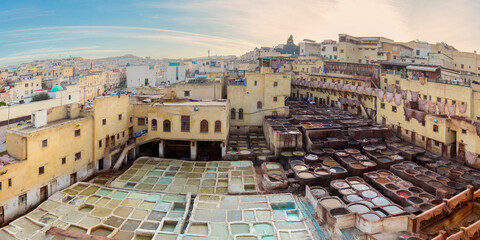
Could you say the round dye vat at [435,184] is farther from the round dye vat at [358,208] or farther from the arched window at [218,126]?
the arched window at [218,126]

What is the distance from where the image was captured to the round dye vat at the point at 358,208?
19203 mm

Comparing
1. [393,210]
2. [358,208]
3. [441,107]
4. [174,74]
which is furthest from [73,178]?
[174,74]

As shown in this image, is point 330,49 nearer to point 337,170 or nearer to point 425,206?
point 337,170

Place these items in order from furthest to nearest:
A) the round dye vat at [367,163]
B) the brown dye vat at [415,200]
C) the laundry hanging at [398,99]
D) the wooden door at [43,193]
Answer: the laundry hanging at [398,99] → the round dye vat at [367,163] → the wooden door at [43,193] → the brown dye vat at [415,200]

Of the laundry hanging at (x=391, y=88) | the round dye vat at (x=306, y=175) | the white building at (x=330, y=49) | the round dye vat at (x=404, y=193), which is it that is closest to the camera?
the round dye vat at (x=404, y=193)

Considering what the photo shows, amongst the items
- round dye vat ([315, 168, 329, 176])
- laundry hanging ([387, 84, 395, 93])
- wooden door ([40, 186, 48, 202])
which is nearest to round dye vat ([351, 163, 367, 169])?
round dye vat ([315, 168, 329, 176])

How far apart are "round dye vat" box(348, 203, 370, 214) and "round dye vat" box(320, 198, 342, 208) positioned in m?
0.69

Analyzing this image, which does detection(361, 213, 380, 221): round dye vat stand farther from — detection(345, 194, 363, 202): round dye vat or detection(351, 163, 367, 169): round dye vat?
detection(351, 163, 367, 169): round dye vat

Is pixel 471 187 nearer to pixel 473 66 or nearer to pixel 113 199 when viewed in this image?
pixel 113 199

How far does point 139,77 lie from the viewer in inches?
2940

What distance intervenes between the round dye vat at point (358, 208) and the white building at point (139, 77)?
61.4 metres

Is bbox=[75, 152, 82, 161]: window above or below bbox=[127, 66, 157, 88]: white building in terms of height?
below

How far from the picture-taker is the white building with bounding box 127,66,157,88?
242 ft

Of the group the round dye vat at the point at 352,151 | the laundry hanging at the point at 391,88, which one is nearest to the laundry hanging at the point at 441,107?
the round dye vat at the point at 352,151
